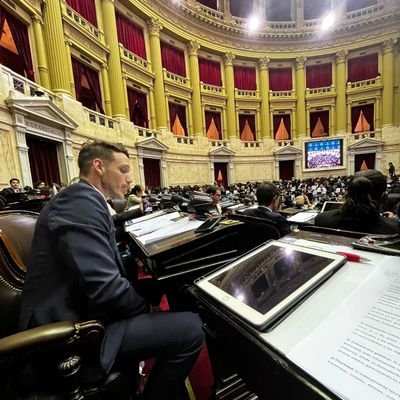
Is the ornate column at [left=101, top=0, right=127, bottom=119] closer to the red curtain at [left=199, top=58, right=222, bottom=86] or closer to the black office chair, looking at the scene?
the red curtain at [left=199, top=58, right=222, bottom=86]

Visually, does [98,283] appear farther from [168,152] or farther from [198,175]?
[198,175]

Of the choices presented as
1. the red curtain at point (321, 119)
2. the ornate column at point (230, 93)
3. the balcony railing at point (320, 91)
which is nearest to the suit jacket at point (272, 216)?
the ornate column at point (230, 93)

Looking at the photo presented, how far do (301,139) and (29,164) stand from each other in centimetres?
1524

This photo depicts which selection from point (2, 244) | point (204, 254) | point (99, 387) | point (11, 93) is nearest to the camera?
point (99, 387)

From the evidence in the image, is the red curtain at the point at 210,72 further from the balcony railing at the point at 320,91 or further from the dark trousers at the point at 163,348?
the dark trousers at the point at 163,348

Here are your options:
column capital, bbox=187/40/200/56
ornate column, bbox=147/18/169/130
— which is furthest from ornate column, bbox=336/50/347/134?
ornate column, bbox=147/18/169/130

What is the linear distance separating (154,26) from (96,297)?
45.3 ft

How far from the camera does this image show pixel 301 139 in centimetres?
1555

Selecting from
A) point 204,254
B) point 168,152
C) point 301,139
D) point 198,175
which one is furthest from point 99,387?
point 301,139

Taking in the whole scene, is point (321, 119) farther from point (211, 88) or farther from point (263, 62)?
point (211, 88)

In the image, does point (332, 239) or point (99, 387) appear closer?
point (99, 387)

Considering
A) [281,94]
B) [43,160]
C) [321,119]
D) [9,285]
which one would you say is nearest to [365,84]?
[321,119]

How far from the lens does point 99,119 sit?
867cm

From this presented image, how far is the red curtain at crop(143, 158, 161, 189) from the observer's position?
1088 centimetres
